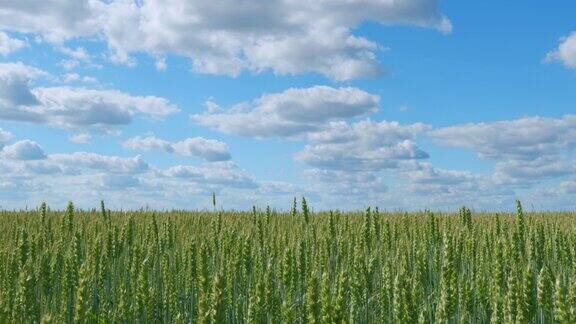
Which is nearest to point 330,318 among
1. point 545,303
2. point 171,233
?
point 545,303

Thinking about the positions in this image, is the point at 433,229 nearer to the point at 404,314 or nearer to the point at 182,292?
the point at 182,292

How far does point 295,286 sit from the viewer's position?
194 inches

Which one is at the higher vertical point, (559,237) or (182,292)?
(559,237)

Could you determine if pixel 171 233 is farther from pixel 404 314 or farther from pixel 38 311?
pixel 404 314

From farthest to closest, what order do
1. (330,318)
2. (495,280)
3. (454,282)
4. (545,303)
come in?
(495,280) → (454,282) → (545,303) → (330,318)

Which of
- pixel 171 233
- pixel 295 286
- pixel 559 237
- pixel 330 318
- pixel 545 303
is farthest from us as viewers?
pixel 171 233

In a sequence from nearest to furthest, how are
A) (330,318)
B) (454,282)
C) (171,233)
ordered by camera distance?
(330,318) → (454,282) → (171,233)

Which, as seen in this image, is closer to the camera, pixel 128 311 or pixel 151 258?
pixel 128 311

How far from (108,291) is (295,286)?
2246mm

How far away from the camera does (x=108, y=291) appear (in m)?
6.12

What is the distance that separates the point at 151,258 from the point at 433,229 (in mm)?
3288

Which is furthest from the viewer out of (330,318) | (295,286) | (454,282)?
(295,286)

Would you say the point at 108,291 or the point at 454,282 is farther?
the point at 108,291

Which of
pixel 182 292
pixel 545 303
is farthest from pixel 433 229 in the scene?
pixel 545 303
